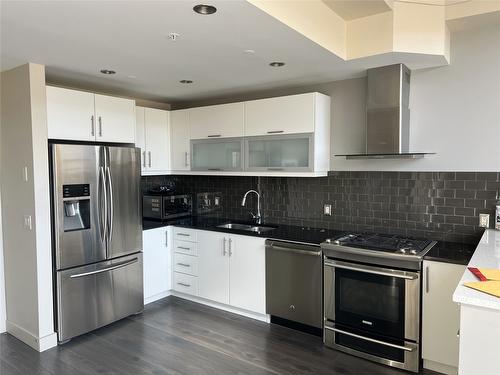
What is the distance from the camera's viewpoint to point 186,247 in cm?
407

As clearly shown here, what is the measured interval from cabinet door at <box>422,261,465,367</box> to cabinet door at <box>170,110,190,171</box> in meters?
2.88

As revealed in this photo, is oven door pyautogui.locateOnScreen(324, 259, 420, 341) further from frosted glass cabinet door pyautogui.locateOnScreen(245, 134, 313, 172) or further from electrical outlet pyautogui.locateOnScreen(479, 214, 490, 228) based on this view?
frosted glass cabinet door pyautogui.locateOnScreen(245, 134, 313, 172)

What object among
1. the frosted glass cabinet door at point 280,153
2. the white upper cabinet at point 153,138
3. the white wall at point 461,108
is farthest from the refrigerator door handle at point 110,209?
the white wall at point 461,108

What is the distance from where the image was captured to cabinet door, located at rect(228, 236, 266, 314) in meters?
3.49

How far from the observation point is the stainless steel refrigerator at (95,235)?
10.2 ft

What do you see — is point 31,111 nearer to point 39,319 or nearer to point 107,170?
point 107,170

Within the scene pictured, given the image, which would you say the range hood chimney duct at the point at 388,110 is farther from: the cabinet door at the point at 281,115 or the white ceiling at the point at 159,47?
the cabinet door at the point at 281,115

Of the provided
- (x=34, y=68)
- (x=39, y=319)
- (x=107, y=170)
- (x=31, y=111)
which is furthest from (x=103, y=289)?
(x=34, y=68)

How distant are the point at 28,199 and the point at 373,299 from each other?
296cm

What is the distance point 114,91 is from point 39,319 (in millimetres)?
2449

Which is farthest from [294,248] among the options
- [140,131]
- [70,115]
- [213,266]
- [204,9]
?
[70,115]

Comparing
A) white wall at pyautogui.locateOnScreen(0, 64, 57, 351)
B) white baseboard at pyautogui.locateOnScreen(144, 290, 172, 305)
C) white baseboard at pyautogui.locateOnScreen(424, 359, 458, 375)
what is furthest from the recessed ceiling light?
white baseboard at pyautogui.locateOnScreen(144, 290, 172, 305)

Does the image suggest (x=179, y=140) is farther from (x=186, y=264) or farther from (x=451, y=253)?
(x=451, y=253)

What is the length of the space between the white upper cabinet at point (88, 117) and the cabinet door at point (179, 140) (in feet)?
2.28
